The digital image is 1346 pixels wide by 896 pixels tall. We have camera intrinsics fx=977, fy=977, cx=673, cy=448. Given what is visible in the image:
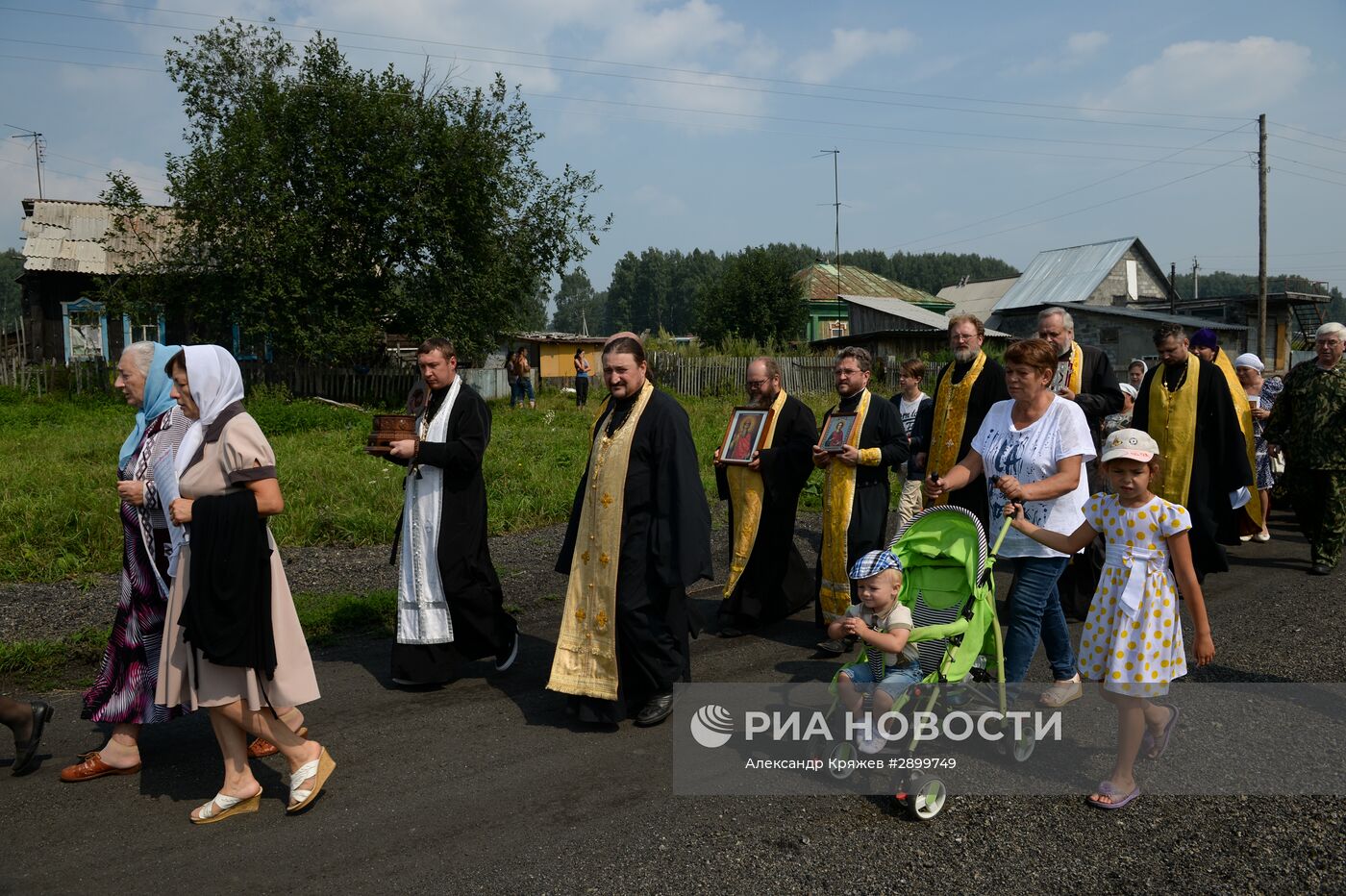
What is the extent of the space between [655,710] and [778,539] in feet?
7.36

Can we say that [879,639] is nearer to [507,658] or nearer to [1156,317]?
[507,658]

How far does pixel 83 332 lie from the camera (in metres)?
28.1

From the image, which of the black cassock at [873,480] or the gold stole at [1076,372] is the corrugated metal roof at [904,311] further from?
the black cassock at [873,480]

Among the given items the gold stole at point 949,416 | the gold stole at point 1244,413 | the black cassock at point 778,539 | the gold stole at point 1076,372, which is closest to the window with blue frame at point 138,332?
the black cassock at point 778,539

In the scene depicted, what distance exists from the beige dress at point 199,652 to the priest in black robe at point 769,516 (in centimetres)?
327

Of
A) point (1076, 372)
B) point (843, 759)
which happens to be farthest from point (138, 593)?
point (1076, 372)

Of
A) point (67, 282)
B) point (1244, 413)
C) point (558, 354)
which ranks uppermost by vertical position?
point (67, 282)

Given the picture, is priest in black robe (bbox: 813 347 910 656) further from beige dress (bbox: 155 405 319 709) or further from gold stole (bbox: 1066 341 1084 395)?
beige dress (bbox: 155 405 319 709)

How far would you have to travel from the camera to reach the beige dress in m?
4.01

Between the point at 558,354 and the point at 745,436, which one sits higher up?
the point at 558,354

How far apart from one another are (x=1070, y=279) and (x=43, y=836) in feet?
164

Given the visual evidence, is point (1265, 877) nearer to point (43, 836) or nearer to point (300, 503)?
point (43, 836)

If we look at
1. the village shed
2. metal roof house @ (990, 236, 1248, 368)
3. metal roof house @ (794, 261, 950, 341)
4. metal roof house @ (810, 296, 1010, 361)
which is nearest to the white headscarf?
metal roof house @ (810, 296, 1010, 361)

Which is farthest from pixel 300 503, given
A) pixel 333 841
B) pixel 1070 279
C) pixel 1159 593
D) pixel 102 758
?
pixel 1070 279
